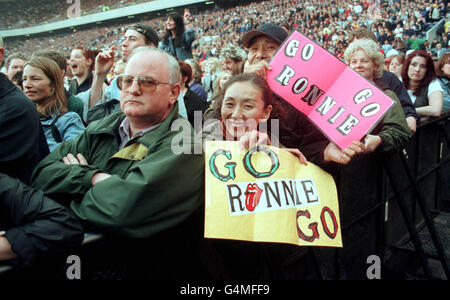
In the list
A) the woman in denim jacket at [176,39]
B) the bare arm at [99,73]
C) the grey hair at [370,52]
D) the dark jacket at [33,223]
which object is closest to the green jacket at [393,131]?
the grey hair at [370,52]

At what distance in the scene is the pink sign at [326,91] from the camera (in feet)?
6.22

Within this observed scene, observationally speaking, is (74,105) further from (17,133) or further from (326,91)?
(326,91)

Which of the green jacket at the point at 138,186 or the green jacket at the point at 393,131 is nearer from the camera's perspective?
the green jacket at the point at 138,186

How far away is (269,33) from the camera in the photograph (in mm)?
2443

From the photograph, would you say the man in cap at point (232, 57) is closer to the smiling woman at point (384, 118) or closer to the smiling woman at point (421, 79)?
the smiling woman at point (384, 118)

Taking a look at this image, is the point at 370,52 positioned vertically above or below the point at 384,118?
above

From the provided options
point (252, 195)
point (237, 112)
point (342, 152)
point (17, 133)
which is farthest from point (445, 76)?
point (17, 133)

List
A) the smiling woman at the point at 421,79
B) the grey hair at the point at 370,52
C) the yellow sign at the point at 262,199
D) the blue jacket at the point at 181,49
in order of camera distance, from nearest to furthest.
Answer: the yellow sign at the point at 262,199 < the grey hair at the point at 370,52 < the smiling woman at the point at 421,79 < the blue jacket at the point at 181,49

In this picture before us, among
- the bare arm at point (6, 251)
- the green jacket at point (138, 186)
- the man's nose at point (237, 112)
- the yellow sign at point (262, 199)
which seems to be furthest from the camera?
the man's nose at point (237, 112)

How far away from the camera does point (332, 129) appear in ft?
6.40

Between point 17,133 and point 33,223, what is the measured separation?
0.90 metres

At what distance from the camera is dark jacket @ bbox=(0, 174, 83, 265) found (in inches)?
47.4

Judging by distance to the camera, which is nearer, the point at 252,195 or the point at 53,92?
Answer: the point at 252,195
